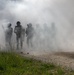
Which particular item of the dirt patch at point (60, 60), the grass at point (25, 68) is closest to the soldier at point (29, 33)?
the dirt patch at point (60, 60)

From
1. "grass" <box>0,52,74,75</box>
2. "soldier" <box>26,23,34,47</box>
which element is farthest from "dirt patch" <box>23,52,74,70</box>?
"soldier" <box>26,23,34,47</box>

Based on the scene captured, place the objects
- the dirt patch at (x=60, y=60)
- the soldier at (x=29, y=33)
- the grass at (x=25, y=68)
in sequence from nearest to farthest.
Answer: the grass at (x=25, y=68)
the dirt patch at (x=60, y=60)
the soldier at (x=29, y=33)

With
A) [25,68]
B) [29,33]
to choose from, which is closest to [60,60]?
[25,68]

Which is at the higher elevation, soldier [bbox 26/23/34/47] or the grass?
soldier [bbox 26/23/34/47]

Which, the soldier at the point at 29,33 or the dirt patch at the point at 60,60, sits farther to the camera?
the soldier at the point at 29,33

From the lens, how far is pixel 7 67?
12.0 meters

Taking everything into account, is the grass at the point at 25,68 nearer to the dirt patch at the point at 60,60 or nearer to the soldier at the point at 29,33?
the dirt patch at the point at 60,60

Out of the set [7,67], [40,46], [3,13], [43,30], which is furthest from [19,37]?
[3,13]

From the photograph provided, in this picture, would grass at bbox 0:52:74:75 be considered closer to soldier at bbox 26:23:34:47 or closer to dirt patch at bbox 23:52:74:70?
dirt patch at bbox 23:52:74:70

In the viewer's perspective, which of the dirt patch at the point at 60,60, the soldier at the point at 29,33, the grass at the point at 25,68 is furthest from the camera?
the soldier at the point at 29,33

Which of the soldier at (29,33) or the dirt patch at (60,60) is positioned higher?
the soldier at (29,33)

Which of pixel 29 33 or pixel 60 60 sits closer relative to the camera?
pixel 60 60

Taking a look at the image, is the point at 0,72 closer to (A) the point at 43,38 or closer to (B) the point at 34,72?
(B) the point at 34,72

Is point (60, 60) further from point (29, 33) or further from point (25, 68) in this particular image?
point (29, 33)
